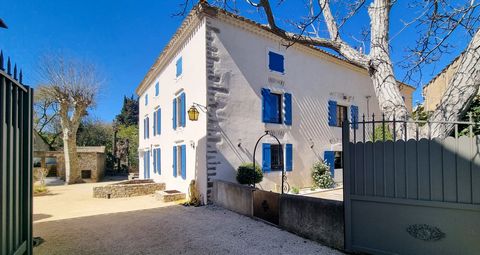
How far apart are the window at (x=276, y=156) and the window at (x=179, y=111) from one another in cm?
368

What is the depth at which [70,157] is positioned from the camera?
1794 centimetres

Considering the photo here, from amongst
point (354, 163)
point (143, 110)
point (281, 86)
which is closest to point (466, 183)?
point (354, 163)

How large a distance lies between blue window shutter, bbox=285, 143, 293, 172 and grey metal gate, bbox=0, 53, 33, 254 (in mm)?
9583

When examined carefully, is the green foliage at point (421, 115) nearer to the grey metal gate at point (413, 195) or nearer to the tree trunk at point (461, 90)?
the tree trunk at point (461, 90)

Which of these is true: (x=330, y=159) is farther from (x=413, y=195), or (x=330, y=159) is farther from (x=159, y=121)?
(x=413, y=195)

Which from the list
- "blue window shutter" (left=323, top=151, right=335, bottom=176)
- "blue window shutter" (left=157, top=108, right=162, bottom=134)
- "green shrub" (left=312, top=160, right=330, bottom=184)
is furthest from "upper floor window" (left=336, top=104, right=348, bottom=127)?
"blue window shutter" (left=157, top=108, right=162, bottom=134)

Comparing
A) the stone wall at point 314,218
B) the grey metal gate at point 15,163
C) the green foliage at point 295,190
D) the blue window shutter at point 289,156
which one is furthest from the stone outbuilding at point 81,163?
the grey metal gate at point 15,163

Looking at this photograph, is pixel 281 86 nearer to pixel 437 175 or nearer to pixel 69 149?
pixel 437 175

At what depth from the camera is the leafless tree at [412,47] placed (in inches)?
152

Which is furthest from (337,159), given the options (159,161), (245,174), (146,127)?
(146,127)

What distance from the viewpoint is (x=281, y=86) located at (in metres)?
11.4

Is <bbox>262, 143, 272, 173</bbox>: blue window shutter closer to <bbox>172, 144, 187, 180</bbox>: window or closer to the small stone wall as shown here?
<bbox>172, 144, 187, 180</bbox>: window

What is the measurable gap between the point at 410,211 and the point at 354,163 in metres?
0.95

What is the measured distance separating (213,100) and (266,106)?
240 cm
